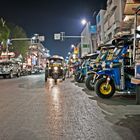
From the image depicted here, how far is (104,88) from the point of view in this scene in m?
12.7

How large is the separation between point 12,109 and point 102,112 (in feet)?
9.41

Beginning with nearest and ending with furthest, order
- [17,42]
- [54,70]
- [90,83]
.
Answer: [90,83] → [54,70] → [17,42]

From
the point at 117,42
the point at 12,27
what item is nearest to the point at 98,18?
the point at 12,27

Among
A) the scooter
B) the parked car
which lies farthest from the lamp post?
the scooter

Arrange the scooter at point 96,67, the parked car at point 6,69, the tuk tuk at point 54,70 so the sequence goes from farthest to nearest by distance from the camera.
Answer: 1. the parked car at point 6,69
2. the tuk tuk at point 54,70
3. the scooter at point 96,67

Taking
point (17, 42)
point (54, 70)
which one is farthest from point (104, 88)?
point (17, 42)

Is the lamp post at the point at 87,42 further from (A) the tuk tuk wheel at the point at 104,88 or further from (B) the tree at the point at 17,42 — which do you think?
(A) the tuk tuk wheel at the point at 104,88

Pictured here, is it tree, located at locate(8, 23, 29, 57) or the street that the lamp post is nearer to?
tree, located at locate(8, 23, 29, 57)

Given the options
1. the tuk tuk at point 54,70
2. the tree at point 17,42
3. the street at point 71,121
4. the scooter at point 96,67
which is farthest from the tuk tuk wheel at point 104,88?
the tree at point 17,42

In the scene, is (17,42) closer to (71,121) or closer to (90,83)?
(90,83)

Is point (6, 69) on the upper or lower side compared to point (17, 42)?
lower

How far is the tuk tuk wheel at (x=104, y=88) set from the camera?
12586 millimetres

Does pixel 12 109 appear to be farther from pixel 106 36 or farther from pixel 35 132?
pixel 106 36

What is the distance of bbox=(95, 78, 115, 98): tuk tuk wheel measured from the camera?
496 inches
